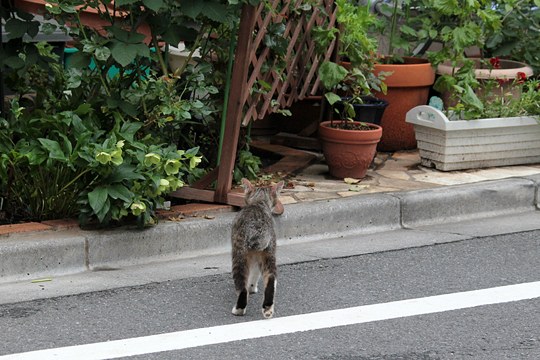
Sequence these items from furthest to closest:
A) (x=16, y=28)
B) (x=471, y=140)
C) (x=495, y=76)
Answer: (x=495, y=76) < (x=471, y=140) < (x=16, y=28)

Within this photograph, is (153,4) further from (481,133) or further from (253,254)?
(481,133)

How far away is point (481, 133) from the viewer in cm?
730

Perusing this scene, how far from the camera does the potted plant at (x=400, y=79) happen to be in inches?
311

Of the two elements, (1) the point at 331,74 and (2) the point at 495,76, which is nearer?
(1) the point at 331,74

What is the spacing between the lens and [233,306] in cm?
486

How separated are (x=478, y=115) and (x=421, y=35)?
121 centimetres

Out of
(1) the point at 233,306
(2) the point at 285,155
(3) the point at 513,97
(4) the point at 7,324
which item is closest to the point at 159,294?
(1) the point at 233,306

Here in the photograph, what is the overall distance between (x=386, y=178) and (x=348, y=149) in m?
0.42

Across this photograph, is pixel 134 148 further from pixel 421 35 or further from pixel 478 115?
pixel 421 35

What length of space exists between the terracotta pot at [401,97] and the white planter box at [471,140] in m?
0.54

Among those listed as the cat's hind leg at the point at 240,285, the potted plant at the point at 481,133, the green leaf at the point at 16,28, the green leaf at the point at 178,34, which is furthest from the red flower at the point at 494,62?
the cat's hind leg at the point at 240,285

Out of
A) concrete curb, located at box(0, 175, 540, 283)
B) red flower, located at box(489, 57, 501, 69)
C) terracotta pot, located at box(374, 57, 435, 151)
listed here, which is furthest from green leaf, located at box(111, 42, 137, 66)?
red flower, located at box(489, 57, 501, 69)

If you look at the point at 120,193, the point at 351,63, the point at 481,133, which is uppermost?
the point at 351,63

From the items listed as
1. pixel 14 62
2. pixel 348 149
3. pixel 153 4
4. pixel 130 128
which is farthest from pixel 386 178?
pixel 14 62
